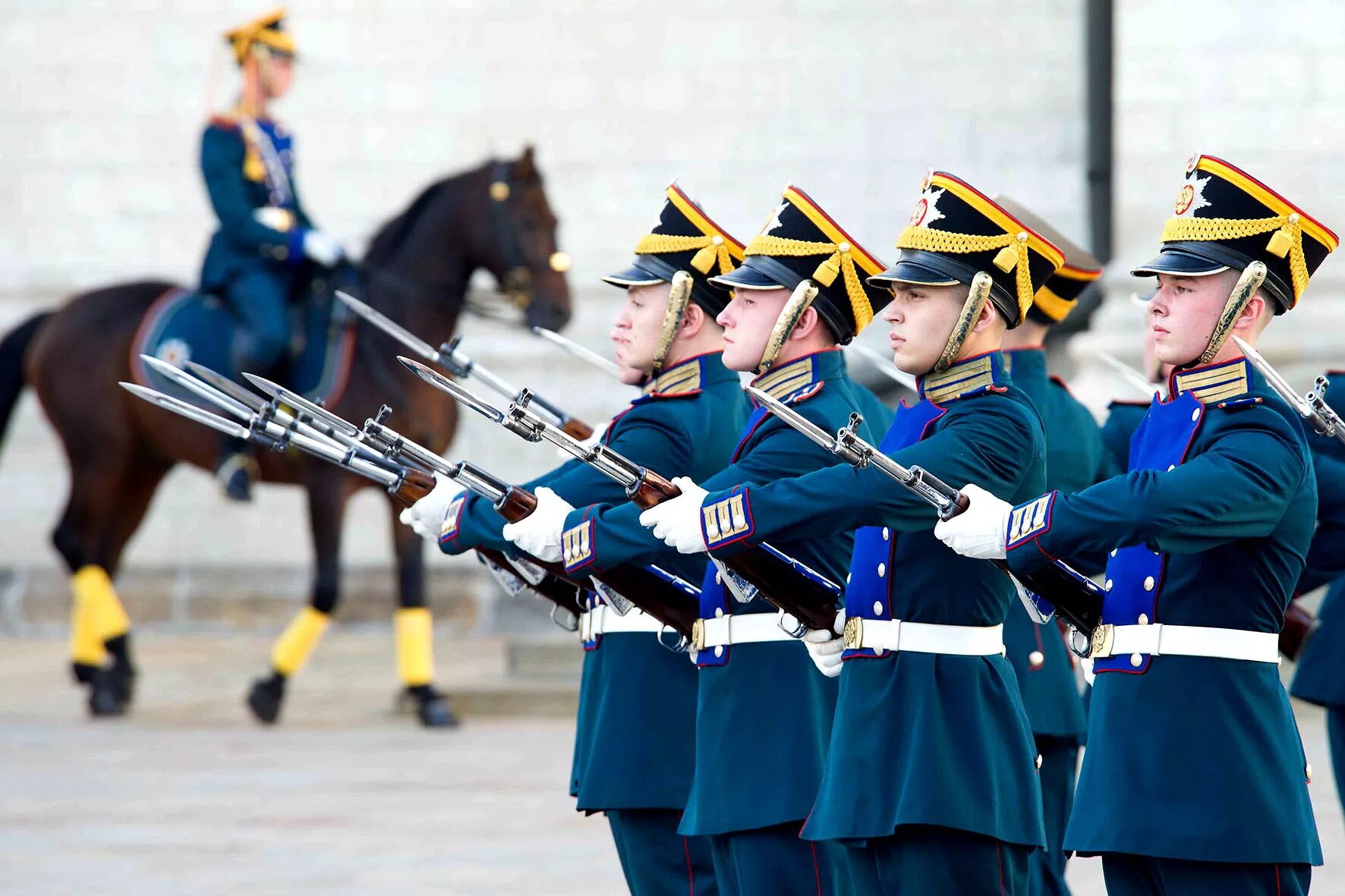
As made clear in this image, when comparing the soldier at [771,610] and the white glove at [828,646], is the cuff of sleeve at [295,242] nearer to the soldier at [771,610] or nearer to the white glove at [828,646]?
the soldier at [771,610]

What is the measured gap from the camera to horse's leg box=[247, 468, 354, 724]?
8906 mm

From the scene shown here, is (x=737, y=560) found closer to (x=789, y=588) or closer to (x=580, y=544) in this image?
(x=789, y=588)

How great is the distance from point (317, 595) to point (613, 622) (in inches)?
185

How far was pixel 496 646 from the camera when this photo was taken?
38.1ft

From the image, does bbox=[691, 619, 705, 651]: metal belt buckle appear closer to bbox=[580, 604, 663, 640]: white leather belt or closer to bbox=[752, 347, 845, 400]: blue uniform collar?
bbox=[580, 604, 663, 640]: white leather belt

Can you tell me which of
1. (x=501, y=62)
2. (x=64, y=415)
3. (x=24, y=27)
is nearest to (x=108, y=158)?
(x=24, y=27)

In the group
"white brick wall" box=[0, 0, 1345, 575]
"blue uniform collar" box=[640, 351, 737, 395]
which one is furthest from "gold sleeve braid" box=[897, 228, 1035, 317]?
"white brick wall" box=[0, 0, 1345, 575]

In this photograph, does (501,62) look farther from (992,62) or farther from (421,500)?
(421,500)

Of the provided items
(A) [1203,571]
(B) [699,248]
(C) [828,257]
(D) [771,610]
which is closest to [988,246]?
(C) [828,257]

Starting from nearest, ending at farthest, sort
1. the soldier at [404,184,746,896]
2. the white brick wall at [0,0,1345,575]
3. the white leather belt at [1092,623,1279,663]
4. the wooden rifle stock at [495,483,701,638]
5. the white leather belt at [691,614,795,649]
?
the white leather belt at [1092,623,1279,663] → the white leather belt at [691,614,795,649] → the wooden rifle stock at [495,483,701,638] → the soldier at [404,184,746,896] → the white brick wall at [0,0,1345,575]

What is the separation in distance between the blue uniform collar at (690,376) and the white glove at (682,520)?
1.89ft

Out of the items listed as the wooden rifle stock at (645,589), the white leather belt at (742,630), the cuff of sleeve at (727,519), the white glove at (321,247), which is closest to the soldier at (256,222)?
the white glove at (321,247)

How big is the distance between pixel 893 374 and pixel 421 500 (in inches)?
57.6

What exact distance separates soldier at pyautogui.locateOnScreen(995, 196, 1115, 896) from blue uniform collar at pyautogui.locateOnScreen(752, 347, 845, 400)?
1.02m
